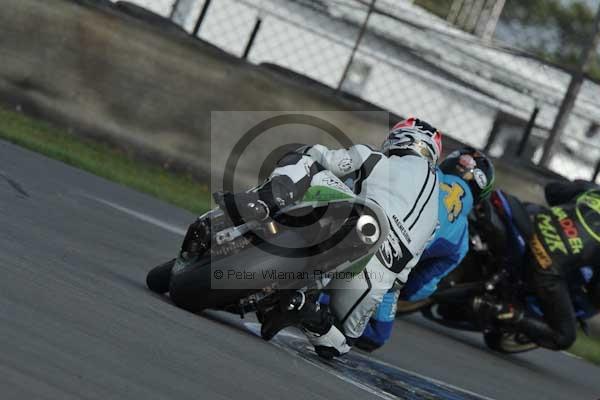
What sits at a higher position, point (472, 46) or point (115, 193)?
point (472, 46)

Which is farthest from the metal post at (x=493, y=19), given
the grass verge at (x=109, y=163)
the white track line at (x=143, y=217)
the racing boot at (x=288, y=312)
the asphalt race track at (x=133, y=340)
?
the racing boot at (x=288, y=312)

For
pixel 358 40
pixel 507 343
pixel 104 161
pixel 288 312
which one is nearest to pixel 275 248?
pixel 288 312

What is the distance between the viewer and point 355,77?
1485 cm

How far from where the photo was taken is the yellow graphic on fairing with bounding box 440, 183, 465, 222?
8.44 metres

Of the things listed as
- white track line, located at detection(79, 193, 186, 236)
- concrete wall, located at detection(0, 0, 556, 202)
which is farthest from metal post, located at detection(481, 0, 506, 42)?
white track line, located at detection(79, 193, 186, 236)

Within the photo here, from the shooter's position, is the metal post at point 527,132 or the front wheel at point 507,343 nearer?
the front wheel at point 507,343

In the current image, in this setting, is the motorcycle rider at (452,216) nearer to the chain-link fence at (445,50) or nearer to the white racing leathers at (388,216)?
the white racing leathers at (388,216)

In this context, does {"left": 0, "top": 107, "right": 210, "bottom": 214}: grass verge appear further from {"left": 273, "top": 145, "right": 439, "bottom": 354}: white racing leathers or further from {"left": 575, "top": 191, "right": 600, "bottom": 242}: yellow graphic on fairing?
{"left": 273, "top": 145, "right": 439, "bottom": 354}: white racing leathers

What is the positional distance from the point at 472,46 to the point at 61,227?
733 cm

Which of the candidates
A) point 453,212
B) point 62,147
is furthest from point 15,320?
point 62,147

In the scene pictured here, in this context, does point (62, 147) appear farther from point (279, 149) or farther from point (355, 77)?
point (355, 77)

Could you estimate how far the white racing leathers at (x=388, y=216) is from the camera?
7.11m

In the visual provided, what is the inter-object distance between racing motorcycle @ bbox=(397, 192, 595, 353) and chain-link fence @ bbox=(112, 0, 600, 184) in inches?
127

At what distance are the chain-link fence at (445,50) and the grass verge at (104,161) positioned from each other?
143 cm
